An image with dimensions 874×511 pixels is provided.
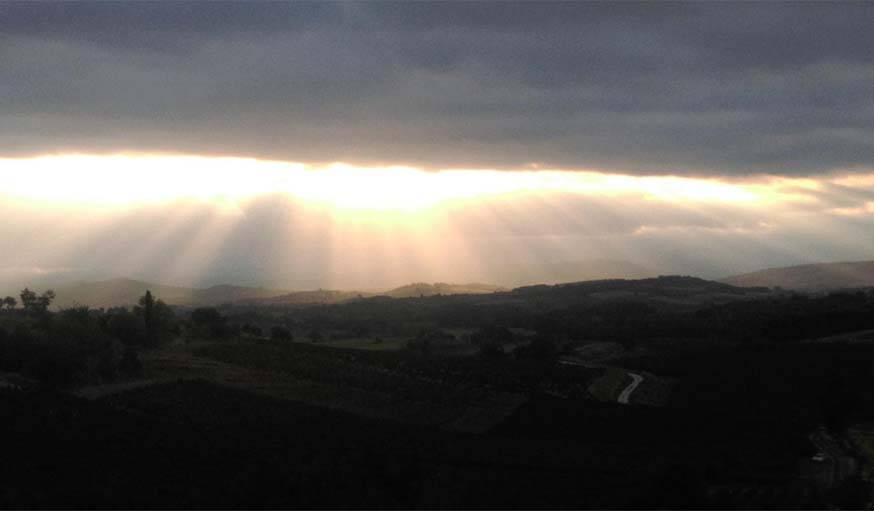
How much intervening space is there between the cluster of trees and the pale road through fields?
31.6m

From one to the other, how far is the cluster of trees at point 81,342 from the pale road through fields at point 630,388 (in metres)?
31.6

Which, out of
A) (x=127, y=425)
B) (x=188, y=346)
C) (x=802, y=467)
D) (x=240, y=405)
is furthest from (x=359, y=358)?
(x=802, y=467)

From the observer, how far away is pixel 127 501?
30.4 metres

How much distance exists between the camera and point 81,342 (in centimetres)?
7275

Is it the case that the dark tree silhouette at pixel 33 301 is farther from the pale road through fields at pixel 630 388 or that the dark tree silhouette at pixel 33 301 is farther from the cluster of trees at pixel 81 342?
the pale road through fields at pixel 630 388

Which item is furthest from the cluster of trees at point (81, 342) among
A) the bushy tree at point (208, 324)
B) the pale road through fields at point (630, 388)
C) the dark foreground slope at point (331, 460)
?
the pale road through fields at point (630, 388)

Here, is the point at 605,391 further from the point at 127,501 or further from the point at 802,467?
the point at 127,501

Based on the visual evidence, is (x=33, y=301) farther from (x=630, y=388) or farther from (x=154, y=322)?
(x=630, y=388)

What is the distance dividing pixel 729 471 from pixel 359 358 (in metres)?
45.2

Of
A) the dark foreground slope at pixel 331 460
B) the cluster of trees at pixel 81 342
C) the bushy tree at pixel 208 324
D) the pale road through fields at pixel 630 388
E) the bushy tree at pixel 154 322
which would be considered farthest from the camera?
the bushy tree at pixel 208 324

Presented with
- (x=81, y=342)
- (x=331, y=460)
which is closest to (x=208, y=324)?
(x=81, y=342)

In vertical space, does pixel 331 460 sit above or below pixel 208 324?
below

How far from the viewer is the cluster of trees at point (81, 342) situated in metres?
62.5

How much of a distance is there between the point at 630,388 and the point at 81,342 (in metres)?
39.2
